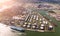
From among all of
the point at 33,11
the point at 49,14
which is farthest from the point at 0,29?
the point at 49,14

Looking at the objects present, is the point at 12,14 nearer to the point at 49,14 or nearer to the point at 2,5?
the point at 2,5

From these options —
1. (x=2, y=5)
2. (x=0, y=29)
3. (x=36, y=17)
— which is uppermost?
(x=2, y=5)

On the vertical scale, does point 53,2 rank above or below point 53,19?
above

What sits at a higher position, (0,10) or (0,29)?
(0,10)

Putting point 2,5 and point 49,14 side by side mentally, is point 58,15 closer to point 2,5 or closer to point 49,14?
point 49,14

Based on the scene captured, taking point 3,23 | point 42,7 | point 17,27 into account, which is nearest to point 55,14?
point 42,7

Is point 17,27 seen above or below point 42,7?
below

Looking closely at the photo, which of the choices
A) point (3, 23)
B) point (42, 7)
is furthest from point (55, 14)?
point (3, 23)

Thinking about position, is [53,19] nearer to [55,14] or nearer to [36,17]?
[55,14]
